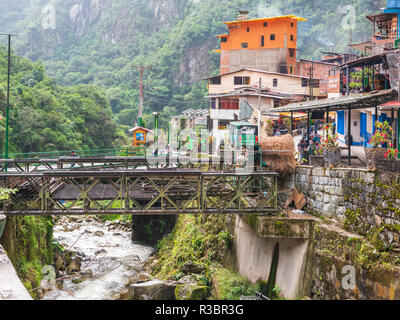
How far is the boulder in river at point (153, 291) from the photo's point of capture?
18469 millimetres

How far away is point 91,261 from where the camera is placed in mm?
26719

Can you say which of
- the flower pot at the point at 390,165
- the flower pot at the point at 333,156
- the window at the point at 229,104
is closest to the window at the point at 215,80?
the window at the point at 229,104

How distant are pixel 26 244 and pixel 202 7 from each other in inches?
3500

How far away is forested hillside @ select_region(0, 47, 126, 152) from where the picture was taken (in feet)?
158

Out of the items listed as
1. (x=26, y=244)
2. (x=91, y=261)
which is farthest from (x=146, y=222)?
(x=26, y=244)

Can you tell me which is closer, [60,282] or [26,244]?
[26,244]

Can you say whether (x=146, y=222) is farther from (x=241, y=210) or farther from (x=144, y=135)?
(x=241, y=210)

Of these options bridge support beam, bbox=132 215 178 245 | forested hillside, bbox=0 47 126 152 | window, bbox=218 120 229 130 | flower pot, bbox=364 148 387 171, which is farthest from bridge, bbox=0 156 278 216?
window, bbox=218 120 229 130

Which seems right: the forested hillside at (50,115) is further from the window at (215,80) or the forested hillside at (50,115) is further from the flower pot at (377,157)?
the flower pot at (377,157)

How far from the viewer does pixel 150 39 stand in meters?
109

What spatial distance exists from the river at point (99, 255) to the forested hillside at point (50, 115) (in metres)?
11.8

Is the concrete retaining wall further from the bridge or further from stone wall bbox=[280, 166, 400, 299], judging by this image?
the bridge

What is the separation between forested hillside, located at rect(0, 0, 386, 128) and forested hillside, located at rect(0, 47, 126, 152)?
10384mm

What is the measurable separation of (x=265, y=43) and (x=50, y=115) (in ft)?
90.3
